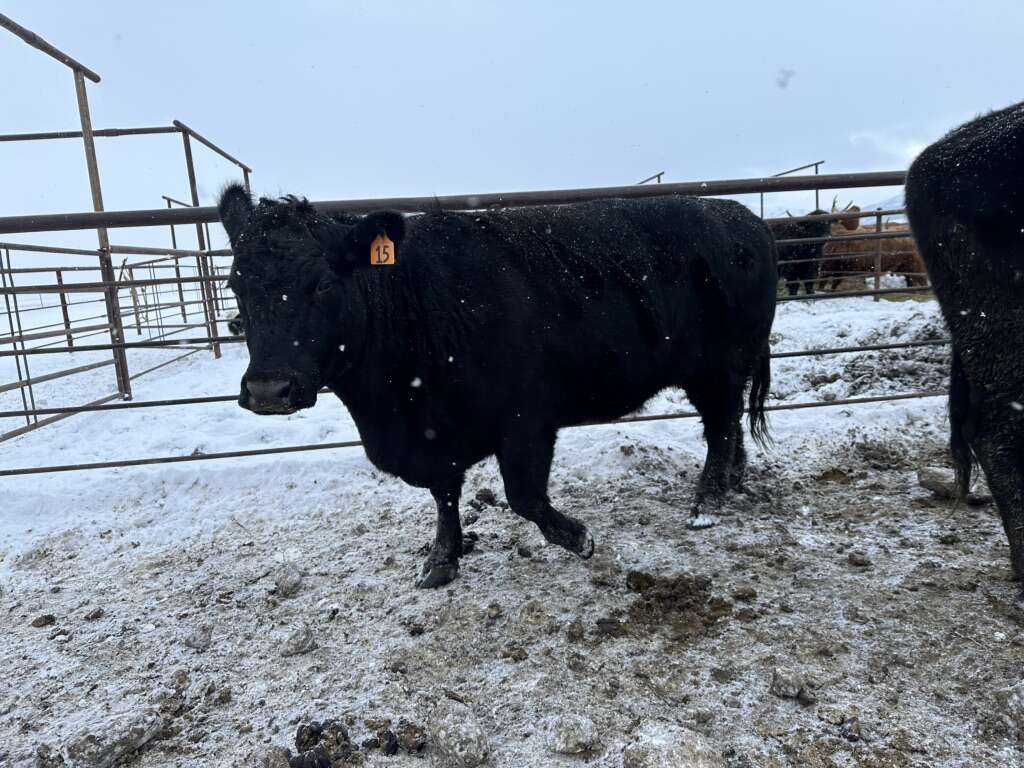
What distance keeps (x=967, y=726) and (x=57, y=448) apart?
227 inches

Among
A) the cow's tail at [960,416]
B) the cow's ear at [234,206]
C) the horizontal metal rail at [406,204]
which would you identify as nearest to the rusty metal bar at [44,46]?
the horizontal metal rail at [406,204]

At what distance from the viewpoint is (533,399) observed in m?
2.69

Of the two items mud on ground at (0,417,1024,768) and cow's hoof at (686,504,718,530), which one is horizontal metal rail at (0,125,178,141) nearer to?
mud on ground at (0,417,1024,768)

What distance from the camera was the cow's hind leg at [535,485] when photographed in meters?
2.64

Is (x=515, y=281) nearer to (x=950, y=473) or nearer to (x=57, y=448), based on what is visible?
(x=950, y=473)

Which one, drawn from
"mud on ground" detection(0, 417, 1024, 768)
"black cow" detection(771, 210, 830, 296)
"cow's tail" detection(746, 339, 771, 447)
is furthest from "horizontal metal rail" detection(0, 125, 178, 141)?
"black cow" detection(771, 210, 830, 296)

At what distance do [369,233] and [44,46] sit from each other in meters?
4.07

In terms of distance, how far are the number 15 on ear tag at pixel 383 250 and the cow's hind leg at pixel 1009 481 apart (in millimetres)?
2394

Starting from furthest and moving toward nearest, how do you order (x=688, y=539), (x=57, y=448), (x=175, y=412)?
(x=175, y=412), (x=57, y=448), (x=688, y=539)

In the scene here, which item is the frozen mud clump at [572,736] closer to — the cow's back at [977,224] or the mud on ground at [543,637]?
the mud on ground at [543,637]

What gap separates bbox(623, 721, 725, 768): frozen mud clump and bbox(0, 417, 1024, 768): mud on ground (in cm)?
4

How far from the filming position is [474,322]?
2654 mm

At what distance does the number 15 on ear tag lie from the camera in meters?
2.53

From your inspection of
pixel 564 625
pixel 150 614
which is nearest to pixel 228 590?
pixel 150 614
